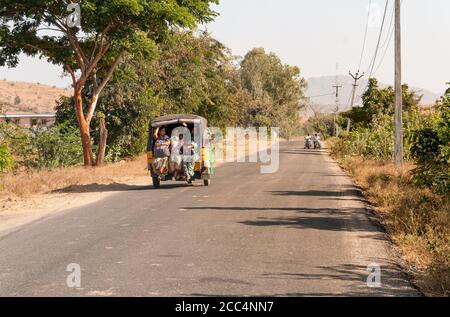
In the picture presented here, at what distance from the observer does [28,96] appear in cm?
12031

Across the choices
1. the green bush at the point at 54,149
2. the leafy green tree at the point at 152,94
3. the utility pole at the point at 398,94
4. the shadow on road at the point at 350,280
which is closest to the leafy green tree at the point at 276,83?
the leafy green tree at the point at 152,94

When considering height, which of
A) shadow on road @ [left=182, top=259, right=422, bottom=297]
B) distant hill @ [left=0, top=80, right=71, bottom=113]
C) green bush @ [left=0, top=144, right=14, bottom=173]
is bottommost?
shadow on road @ [left=182, top=259, right=422, bottom=297]

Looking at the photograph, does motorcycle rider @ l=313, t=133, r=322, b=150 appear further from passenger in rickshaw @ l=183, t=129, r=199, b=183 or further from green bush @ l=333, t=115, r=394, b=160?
passenger in rickshaw @ l=183, t=129, r=199, b=183

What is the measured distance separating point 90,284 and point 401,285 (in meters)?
3.69

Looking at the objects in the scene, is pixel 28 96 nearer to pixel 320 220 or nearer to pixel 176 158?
pixel 176 158

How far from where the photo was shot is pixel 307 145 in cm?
6650

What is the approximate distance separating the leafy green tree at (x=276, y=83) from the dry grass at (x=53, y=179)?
7993 cm

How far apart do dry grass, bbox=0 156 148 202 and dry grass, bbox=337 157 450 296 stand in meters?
10.2

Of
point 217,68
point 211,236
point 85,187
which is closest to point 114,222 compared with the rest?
point 211,236

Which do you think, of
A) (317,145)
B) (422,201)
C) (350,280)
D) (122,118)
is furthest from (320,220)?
(317,145)

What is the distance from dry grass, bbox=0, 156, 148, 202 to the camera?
19.2 m

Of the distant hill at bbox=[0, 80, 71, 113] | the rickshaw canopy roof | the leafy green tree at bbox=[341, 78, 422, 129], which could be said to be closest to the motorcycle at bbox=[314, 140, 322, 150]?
the leafy green tree at bbox=[341, 78, 422, 129]

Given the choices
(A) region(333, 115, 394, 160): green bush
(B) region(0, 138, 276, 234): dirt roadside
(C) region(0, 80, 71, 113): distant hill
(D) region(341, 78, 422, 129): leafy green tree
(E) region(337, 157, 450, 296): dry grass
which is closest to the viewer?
(E) region(337, 157, 450, 296): dry grass
